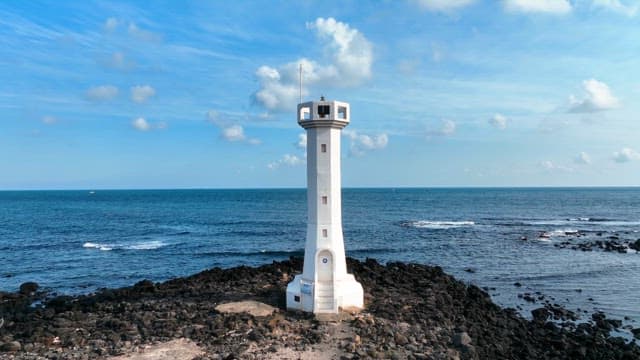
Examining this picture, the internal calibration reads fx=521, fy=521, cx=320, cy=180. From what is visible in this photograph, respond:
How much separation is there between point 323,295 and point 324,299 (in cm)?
15

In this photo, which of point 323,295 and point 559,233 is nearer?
point 323,295

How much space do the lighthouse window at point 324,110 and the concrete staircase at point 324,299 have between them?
622 cm

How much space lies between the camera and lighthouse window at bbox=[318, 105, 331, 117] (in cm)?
1889

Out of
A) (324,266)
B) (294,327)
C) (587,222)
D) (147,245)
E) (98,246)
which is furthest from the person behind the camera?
(587,222)

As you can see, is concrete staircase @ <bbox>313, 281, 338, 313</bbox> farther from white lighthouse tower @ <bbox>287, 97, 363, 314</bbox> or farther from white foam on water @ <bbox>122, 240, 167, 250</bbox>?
white foam on water @ <bbox>122, 240, 167, 250</bbox>

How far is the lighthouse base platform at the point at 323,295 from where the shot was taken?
19.2m

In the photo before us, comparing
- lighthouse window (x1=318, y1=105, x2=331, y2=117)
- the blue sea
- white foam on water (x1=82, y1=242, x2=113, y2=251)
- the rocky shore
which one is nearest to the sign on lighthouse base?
the rocky shore

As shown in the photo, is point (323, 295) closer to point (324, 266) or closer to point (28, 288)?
point (324, 266)

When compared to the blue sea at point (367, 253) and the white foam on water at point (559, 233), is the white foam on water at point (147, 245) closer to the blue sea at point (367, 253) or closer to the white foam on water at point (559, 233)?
the blue sea at point (367, 253)

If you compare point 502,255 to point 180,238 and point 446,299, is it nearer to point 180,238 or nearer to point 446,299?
point 446,299

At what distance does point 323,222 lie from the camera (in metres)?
19.4

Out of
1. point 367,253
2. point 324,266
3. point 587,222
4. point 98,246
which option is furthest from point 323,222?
point 587,222

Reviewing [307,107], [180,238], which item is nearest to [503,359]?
[307,107]

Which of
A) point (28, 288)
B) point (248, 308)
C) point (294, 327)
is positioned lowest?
point (28, 288)
